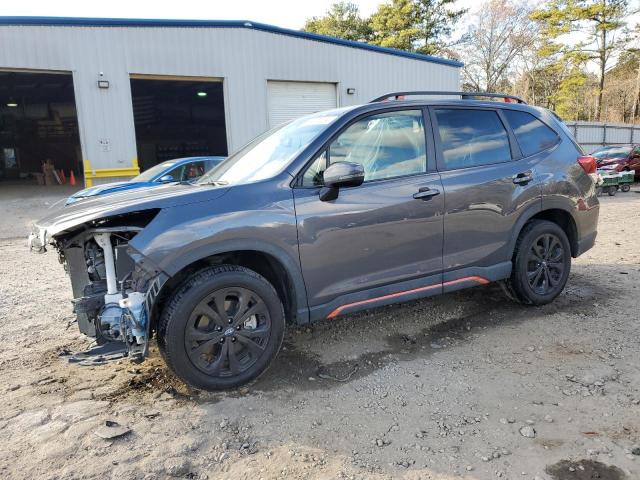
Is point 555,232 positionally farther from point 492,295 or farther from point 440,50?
point 440,50

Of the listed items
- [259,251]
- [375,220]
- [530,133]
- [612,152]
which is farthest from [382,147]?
[612,152]

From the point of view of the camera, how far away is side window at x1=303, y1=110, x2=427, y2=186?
11.9ft

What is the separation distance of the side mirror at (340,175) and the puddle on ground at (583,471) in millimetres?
2041

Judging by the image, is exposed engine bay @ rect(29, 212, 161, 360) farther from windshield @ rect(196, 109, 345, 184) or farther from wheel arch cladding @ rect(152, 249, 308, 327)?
windshield @ rect(196, 109, 345, 184)

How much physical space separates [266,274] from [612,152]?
746 inches

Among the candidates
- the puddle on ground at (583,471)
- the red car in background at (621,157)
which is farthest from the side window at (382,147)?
the red car in background at (621,157)

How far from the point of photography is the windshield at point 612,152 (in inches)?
707

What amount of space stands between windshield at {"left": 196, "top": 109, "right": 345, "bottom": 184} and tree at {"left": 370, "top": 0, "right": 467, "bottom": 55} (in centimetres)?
3208

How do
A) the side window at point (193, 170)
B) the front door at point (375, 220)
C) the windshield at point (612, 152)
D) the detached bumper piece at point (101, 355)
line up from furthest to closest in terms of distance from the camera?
the windshield at point (612, 152)
the side window at point (193, 170)
the front door at point (375, 220)
the detached bumper piece at point (101, 355)

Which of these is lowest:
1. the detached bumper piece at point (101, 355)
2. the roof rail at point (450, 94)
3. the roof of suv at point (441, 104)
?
the detached bumper piece at point (101, 355)

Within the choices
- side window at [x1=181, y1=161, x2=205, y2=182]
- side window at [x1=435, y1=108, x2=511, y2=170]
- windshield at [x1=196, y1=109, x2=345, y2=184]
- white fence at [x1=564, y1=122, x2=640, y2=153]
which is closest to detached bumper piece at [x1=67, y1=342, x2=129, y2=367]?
windshield at [x1=196, y1=109, x2=345, y2=184]

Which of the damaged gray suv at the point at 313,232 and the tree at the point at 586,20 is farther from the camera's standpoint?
the tree at the point at 586,20

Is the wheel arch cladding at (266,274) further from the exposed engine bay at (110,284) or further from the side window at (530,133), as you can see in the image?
the side window at (530,133)

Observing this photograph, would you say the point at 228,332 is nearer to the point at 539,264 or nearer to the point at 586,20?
the point at 539,264
